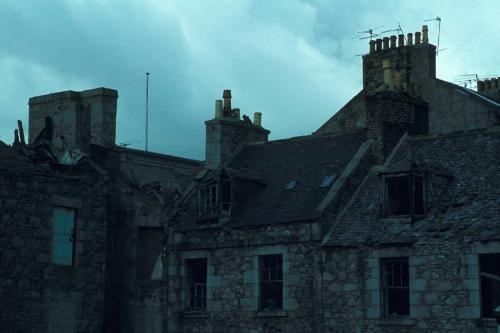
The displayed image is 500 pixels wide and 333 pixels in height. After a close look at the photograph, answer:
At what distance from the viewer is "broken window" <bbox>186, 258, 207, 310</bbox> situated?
2998 centimetres

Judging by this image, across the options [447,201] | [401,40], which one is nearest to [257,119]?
[401,40]

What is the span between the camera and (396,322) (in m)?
25.6

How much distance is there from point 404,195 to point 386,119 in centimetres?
308

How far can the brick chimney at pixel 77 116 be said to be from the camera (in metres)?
32.3

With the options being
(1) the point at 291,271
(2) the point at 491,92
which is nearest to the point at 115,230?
(1) the point at 291,271

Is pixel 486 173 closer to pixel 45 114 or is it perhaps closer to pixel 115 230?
pixel 115 230

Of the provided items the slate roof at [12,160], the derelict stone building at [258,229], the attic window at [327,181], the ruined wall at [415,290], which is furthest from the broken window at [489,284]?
the slate roof at [12,160]

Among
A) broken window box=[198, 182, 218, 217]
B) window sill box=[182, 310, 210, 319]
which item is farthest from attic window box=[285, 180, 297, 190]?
window sill box=[182, 310, 210, 319]

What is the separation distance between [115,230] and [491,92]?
18076mm

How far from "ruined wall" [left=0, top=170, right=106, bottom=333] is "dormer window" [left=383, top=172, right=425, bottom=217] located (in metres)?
8.31

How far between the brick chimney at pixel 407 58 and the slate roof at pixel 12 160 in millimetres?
13905

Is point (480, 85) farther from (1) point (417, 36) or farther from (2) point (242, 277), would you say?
(2) point (242, 277)

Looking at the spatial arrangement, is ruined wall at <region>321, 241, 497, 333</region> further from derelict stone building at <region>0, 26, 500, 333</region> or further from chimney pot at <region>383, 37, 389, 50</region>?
chimney pot at <region>383, 37, 389, 50</region>

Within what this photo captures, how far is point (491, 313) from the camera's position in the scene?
A: 956 inches
